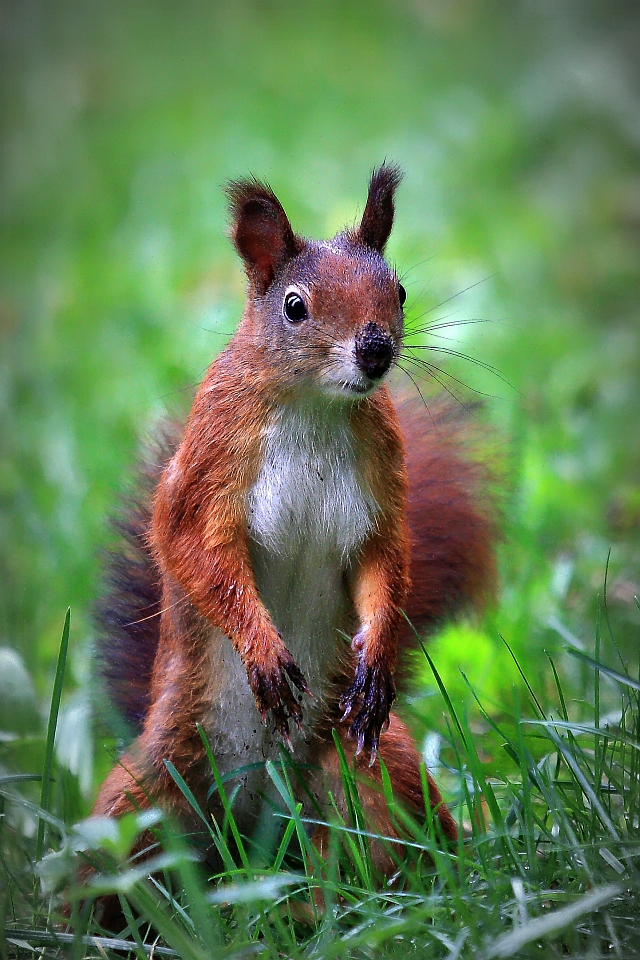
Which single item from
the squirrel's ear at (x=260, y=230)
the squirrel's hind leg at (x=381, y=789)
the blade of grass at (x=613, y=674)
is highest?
the squirrel's ear at (x=260, y=230)

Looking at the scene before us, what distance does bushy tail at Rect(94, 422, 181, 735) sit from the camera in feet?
10.2

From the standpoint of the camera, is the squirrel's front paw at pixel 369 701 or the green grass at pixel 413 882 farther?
the squirrel's front paw at pixel 369 701

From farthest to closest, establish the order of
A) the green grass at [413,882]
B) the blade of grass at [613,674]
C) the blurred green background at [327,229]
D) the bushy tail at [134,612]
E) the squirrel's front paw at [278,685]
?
the blurred green background at [327,229], the bushy tail at [134,612], the squirrel's front paw at [278,685], the blade of grass at [613,674], the green grass at [413,882]

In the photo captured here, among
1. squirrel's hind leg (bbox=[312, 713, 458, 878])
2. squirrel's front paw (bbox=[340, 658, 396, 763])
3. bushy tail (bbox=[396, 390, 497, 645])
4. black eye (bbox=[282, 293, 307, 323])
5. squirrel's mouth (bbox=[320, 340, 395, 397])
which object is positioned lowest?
squirrel's hind leg (bbox=[312, 713, 458, 878])

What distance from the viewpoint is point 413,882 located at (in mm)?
2102

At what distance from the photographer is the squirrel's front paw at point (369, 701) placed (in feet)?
8.36

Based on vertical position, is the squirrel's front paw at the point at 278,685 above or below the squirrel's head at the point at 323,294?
below

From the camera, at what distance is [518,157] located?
7.25 metres

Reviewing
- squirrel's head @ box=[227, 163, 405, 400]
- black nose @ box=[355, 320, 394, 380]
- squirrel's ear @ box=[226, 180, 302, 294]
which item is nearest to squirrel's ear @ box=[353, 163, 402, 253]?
squirrel's head @ box=[227, 163, 405, 400]

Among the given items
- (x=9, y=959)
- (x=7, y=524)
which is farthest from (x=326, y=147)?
(x=9, y=959)

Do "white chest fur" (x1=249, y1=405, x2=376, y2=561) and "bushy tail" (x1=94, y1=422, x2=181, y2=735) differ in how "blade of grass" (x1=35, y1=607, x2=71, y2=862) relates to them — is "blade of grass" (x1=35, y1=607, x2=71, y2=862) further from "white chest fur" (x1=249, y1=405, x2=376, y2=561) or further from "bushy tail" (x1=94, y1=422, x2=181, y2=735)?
"bushy tail" (x1=94, y1=422, x2=181, y2=735)

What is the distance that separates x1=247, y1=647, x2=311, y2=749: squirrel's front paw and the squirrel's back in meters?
0.62

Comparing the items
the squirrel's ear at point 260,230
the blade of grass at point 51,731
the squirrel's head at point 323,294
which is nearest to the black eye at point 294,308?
the squirrel's head at point 323,294

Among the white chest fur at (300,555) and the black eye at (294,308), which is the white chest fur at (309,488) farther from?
the black eye at (294,308)
